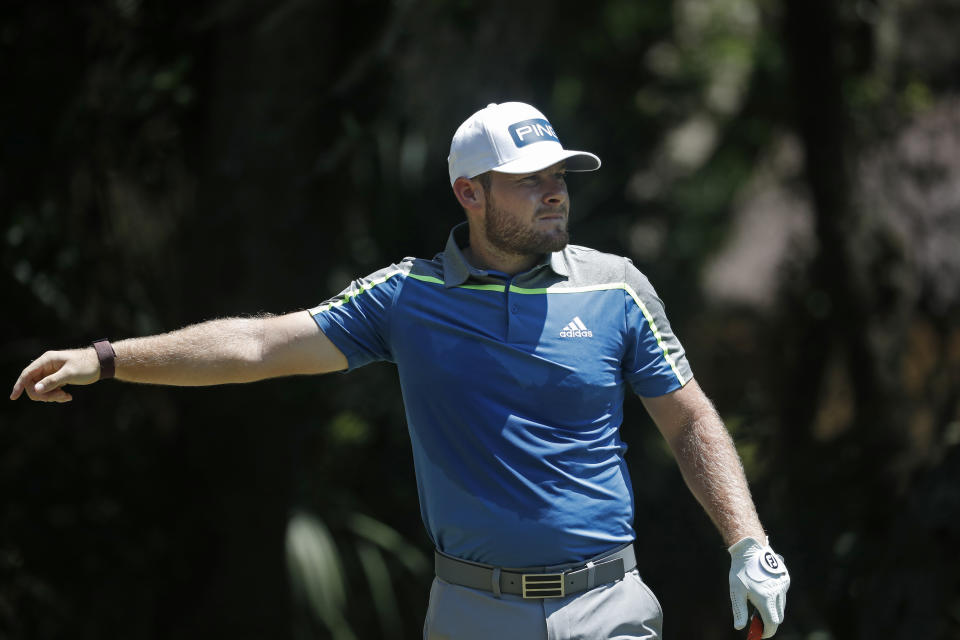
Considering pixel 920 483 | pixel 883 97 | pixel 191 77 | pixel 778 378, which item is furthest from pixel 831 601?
pixel 191 77

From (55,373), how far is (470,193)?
1.28 meters

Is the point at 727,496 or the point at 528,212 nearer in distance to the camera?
the point at 727,496

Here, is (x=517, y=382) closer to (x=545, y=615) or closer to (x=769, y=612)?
(x=545, y=615)

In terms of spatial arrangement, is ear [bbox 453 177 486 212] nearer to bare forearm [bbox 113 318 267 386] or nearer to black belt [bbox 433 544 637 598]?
bare forearm [bbox 113 318 267 386]

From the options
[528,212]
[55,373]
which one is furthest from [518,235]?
[55,373]

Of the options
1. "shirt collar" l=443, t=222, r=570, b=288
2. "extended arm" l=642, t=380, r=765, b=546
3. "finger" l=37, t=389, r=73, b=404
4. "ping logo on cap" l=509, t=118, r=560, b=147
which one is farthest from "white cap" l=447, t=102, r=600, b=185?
"finger" l=37, t=389, r=73, b=404

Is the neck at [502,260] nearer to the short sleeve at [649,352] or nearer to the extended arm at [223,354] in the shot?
the short sleeve at [649,352]

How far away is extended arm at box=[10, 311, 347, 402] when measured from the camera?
11.2ft

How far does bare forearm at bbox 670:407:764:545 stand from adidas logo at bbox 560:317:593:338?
15.6 inches

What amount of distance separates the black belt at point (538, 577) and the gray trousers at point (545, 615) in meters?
0.02

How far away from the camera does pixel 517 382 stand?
11.1 feet

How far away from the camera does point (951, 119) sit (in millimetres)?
8891

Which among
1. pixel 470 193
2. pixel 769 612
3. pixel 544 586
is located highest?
pixel 470 193

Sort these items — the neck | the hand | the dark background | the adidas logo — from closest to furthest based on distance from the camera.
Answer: the hand
the adidas logo
the neck
the dark background
